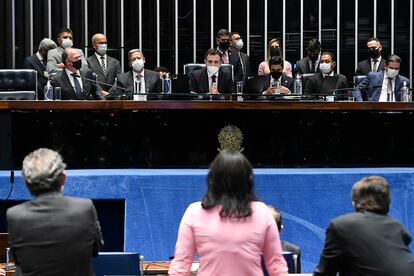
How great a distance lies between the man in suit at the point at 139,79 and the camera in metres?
11.0

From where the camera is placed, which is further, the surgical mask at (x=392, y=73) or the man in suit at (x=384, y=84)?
the surgical mask at (x=392, y=73)

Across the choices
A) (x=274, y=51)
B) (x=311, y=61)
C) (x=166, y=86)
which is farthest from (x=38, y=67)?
(x=311, y=61)

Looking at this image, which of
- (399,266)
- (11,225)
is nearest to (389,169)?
(399,266)

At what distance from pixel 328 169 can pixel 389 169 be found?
0.57m

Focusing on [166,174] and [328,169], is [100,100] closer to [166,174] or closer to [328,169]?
Result: [166,174]

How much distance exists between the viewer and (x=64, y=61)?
35.2 feet

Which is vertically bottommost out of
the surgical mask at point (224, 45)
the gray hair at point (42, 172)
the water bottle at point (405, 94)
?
the gray hair at point (42, 172)

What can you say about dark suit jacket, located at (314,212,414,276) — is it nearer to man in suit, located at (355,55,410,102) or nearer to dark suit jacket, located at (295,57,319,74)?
man in suit, located at (355,55,410,102)

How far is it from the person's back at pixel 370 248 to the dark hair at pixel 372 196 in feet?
0.20

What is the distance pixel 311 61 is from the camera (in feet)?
41.5

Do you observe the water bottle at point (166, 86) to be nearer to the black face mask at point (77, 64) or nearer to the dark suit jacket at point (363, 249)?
the black face mask at point (77, 64)

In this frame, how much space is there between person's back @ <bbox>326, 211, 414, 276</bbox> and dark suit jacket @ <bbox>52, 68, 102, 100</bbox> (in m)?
5.87

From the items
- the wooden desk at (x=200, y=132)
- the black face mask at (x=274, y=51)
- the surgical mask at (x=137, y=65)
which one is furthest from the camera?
the black face mask at (x=274, y=51)

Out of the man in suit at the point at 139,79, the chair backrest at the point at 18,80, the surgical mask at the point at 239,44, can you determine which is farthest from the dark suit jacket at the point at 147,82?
the surgical mask at the point at 239,44
